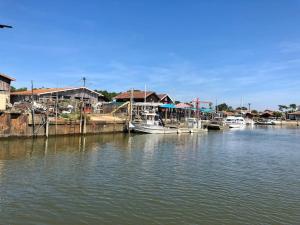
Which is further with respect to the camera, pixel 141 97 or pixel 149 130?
pixel 141 97

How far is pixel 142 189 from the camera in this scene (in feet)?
64.8

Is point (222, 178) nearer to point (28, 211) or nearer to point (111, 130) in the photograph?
point (28, 211)

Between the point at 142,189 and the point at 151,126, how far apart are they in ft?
130

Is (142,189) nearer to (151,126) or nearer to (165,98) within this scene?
(151,126)

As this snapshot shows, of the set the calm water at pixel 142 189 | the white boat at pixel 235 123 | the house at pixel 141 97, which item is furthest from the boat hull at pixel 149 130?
the white boat at pixel 235 123

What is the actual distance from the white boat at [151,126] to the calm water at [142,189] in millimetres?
25409

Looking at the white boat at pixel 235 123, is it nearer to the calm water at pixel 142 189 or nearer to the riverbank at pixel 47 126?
the riverbank at pixel 47 126

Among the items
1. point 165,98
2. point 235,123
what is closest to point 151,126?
point 165,98

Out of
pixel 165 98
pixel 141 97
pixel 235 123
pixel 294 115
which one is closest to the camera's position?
pixel 141 97

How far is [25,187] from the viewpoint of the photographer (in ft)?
62.8

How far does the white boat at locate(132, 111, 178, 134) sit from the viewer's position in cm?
5881

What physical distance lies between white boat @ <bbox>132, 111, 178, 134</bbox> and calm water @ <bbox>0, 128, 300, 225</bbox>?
25409 mm

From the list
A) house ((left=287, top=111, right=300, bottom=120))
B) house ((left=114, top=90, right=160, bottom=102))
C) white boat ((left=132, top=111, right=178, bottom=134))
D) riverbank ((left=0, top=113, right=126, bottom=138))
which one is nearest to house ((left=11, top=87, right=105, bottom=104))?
riverbank ((left=0, top=113, right=126, bottom=138))

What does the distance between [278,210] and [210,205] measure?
334 centimetres
